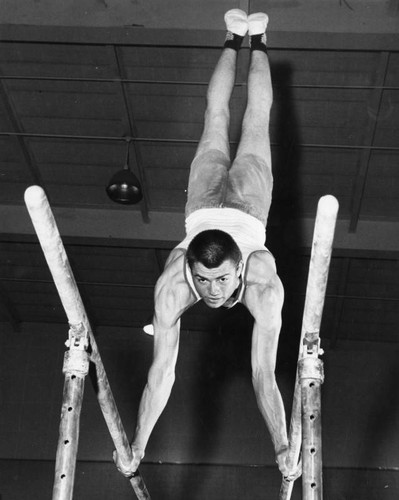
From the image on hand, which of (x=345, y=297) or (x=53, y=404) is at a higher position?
(x=345, y=297)

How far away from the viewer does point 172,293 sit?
4812 millimetres

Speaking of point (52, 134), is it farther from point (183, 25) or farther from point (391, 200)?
point (391, 200)

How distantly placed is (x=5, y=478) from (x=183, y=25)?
27.6 ft

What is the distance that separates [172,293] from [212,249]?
0.60 meters

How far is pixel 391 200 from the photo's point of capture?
12.5 meters

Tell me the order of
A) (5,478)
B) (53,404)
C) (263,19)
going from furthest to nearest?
(53,404) → (5,478) → (263,19)

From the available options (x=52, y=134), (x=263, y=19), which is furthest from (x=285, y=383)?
(x=263, y=19)

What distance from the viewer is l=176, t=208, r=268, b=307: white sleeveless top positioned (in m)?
4.81

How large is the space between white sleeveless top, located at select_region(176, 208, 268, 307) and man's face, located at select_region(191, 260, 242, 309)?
23cm

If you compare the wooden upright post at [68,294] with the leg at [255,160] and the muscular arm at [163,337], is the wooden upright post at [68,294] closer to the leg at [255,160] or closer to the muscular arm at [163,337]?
the muscular arm at [163,337]

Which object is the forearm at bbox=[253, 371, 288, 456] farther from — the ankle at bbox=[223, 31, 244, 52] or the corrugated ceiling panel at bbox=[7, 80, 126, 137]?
the corrugated ceiling panel at bbox=[7, 80, 126, 137]

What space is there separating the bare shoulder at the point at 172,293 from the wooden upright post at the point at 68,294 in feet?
1.96

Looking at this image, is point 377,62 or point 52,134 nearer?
point 377,62

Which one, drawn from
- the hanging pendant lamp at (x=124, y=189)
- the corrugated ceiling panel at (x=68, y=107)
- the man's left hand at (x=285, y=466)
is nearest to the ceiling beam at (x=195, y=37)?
the corrugated ceiling panel at (x=68, y=107)
